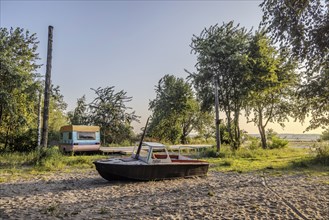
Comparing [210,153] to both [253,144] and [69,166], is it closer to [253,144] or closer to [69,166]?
[253,144]

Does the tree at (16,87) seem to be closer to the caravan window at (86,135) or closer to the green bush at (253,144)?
the caravan window at (86,135)

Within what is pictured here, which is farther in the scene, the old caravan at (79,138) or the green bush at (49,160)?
the old caravan at (79,138)

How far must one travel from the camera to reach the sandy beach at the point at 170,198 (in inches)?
260

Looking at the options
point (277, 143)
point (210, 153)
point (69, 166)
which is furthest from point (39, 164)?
point (277, 143)

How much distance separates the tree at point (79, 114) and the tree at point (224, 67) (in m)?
21.2

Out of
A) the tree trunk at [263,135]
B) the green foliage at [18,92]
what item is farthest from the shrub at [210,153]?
the green foliage at [18,92]

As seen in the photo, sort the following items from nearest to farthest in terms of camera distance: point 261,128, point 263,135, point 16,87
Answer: point 16,87 → point 263,135 → point 261,128

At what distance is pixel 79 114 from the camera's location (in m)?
43.6

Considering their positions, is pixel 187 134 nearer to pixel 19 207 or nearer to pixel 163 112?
pixel 163 112

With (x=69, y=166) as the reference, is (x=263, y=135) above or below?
above

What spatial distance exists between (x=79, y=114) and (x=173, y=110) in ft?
49.0

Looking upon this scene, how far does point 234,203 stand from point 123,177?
15.8 feet

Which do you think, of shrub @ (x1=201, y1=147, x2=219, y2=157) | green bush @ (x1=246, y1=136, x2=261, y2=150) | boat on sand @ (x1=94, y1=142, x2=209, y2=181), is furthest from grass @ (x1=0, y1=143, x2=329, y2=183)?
green bush @ (x1=246, y1=136, x2=261, y2=150)

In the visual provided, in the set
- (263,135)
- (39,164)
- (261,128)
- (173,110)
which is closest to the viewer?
(39,164)
